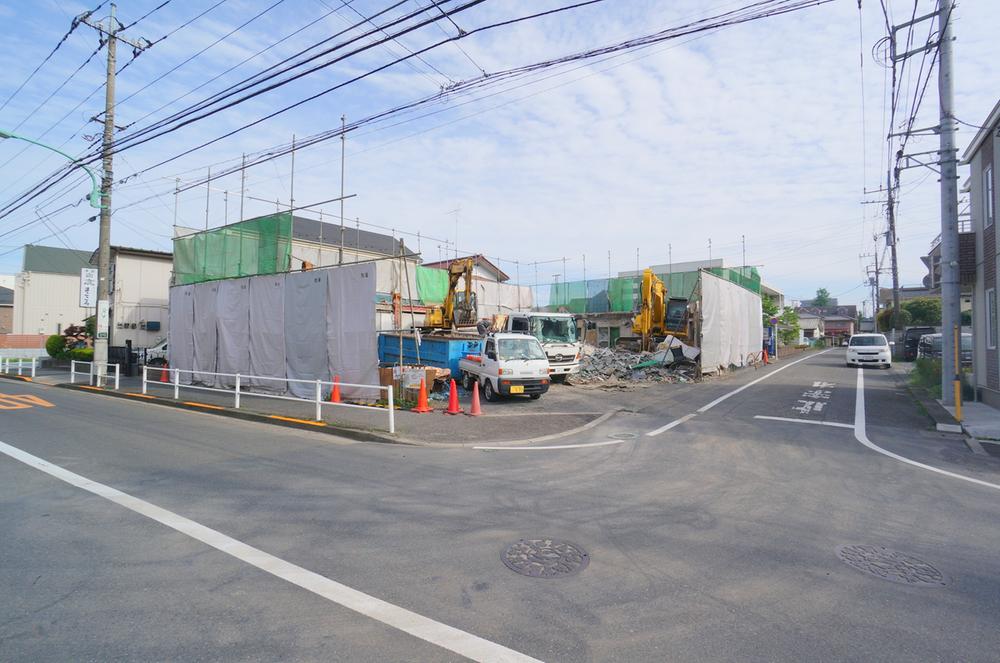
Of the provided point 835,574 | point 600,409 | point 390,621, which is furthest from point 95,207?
point 835,574

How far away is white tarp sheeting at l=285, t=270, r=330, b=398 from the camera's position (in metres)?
14.8

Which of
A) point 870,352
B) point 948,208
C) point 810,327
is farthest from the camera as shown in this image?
point 810,327

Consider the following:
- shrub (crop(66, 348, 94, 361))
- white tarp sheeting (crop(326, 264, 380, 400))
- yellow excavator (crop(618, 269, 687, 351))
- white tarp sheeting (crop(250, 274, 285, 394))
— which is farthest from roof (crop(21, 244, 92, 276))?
yellow excavator (crop(618, 269, 687, 351))

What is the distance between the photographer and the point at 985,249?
1296 centimetres

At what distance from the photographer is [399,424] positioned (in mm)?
10367

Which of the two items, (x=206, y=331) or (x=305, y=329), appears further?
(x=206, y=331)

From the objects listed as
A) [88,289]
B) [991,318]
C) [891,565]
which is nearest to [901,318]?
[991,318]

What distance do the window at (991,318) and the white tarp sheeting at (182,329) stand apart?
25209mm

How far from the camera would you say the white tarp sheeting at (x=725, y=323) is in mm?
20969

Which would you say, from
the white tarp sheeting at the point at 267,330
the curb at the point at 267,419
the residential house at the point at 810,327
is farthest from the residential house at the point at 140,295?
the residential house at the point at 810,327

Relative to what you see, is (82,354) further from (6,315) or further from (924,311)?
(924,311)

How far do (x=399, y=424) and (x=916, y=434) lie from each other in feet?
33.5

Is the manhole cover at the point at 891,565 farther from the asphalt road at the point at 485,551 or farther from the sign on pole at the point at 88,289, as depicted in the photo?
the sign on pole at the point at 88,289

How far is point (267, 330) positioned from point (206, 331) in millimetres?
4359
